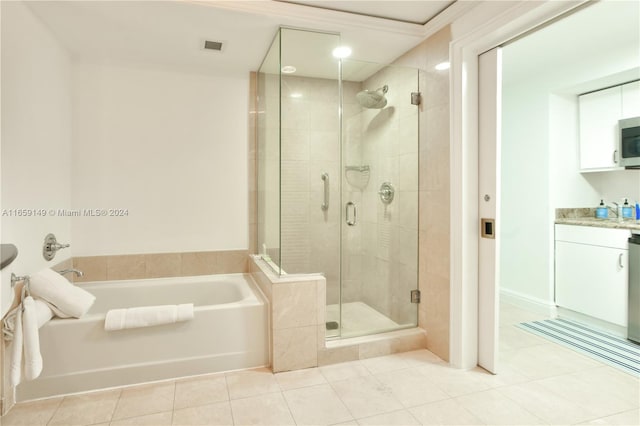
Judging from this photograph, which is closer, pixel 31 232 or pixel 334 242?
pixel 31 232

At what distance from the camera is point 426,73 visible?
2.63 metres

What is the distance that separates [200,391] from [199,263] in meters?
1.28

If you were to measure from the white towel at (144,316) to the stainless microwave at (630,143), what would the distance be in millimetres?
3771

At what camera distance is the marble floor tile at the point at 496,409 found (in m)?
1.82

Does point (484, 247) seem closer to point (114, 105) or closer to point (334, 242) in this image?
point (334, 242)

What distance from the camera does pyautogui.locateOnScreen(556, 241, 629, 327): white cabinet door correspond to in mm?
2934

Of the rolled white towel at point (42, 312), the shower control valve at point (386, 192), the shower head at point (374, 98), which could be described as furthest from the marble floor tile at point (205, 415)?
the shower head at point (374, 98)

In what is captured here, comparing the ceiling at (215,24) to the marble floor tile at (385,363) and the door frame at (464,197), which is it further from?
the marble floor tile at (385,363)

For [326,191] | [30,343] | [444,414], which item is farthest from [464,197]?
[30,343]

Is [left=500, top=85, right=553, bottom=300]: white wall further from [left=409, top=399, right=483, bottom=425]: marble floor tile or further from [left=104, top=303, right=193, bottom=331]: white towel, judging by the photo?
[left=104, top=303, right=193, bottom=331]: white towel

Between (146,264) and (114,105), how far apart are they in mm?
1329

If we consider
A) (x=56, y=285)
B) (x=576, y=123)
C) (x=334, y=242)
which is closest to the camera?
(x=56, y=285)

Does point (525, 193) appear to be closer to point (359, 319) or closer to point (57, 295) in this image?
point (359, 319)

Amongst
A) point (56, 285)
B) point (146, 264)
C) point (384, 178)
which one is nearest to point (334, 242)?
point (384, 178)
